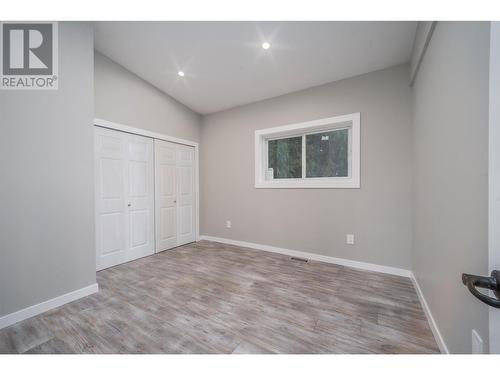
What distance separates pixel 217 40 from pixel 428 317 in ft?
11.4

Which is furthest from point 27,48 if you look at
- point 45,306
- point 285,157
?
point 285,157

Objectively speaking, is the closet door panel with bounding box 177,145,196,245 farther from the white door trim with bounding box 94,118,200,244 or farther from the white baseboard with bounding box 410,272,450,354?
the white baseboard with bounding box 410,272,450,354

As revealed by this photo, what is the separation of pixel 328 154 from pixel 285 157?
731mm

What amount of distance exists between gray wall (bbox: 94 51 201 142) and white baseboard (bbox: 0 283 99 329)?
7.16 feet

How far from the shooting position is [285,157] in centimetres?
350

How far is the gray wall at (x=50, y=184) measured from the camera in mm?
1644

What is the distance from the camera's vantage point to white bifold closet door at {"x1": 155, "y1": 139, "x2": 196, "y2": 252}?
3518 mm

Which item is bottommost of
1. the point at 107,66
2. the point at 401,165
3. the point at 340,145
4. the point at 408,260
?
the point at 408,260

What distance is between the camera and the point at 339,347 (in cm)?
136

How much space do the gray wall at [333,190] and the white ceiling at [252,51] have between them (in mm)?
270

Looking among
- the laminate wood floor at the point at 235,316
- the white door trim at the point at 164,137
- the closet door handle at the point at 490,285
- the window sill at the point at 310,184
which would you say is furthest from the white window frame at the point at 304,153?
the closet door handle at the point at 490,285

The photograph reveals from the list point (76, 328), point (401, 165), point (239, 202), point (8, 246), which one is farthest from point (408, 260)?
point (8, 246)

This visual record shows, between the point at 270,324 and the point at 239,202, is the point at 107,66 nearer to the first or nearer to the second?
the point at 239,202

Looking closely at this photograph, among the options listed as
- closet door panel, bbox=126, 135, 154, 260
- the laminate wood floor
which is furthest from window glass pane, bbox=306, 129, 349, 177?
closet door panel, bbox=126, 135, 154, 260
